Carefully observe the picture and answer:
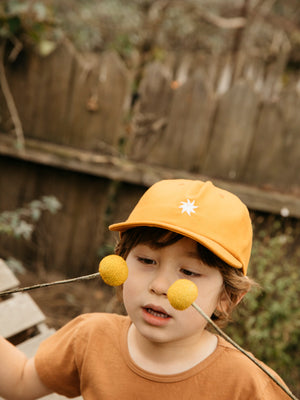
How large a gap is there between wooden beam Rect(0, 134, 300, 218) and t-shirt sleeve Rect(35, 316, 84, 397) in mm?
1510

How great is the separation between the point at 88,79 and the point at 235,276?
2.02 metres

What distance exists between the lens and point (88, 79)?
8.62 feet

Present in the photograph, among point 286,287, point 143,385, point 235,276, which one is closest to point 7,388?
point 143,385

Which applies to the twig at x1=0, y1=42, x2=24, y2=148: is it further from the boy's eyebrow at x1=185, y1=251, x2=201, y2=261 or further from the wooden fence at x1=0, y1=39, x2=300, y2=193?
the boy's eyebrow at x1=185, y1=251, x2=201, y2=261

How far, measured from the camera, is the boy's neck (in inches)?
42.1

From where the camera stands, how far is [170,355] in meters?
1.07

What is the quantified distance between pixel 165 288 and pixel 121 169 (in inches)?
69.6

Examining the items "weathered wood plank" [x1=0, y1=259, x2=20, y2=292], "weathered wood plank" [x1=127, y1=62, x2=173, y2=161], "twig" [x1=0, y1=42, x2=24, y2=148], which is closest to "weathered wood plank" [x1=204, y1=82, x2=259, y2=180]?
"weathered wood plank" [x1=127, y1=62, x2=173, y2=161]

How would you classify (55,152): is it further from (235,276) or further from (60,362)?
(235,276)

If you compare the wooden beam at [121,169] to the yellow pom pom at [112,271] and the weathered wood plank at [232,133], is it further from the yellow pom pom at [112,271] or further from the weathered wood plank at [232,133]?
the yellow pom pom at [112,271]

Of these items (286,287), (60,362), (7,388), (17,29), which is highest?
(17,29)

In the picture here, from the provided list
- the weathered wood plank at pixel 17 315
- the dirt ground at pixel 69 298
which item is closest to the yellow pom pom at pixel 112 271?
the weathered wood plank at pixel 17 315

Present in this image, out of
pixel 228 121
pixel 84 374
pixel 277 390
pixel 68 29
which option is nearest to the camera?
pixel 277 390

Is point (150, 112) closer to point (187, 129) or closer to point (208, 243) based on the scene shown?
point (187, 129)
